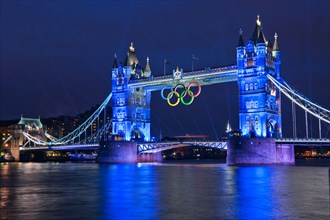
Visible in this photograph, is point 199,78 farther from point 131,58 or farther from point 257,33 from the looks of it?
point 131,58

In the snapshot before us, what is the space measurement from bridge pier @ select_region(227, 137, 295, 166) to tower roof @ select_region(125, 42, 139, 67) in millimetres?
33551

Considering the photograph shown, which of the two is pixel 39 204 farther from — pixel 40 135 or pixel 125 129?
pixel 40 135

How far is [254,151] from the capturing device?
6512 cm

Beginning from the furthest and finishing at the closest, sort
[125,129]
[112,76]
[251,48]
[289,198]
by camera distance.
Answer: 1. [112,76]
2. [125,129]
3. [251,48]
4. [289,198]

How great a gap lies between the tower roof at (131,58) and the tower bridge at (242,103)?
4.11ft

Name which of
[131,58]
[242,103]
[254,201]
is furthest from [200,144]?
[254,201]

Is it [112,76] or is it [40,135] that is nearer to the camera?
[112,76]

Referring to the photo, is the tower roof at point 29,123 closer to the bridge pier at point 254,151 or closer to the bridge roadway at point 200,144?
the bridge roadway at point 200,144

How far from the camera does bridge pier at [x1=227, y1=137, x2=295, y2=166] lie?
65062 millimetres

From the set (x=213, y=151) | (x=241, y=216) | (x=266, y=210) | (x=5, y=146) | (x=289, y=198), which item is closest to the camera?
(x=241, y=216)

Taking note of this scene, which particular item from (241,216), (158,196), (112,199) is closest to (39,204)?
(112,199)

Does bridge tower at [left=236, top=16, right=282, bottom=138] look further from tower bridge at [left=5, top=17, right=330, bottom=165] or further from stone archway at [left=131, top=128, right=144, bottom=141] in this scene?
stone archway at [left=131, top=128, right=144, bottom=141]

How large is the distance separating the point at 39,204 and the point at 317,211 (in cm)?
1277

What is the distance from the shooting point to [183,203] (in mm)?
22219
